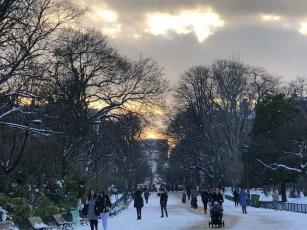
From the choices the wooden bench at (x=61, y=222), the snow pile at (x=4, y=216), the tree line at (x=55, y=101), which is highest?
the tree line at (x=55, y=101)

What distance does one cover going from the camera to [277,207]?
40.8 m

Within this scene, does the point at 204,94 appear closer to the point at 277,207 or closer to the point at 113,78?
the point at 113,78

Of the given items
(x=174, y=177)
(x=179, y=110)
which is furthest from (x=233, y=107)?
(x=174, y=177)

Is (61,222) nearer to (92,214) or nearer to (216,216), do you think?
(92,214)

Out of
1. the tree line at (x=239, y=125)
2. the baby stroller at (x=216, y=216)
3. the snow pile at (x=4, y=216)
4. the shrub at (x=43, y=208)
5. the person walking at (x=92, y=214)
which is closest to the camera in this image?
the snow pile at (x=4, y=216)

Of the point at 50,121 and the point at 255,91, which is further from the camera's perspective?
the point at 255,91

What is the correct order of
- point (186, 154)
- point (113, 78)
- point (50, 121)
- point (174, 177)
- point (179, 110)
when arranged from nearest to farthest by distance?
point (50, 121)
point (113, 78)
point (179, 110)
point (186, 154)
point (174, 177)

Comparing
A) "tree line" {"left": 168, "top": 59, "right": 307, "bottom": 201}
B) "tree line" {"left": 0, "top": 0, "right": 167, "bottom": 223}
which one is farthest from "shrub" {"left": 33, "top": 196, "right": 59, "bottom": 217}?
"tree line" {"left": 168, "top": 59, "right": 307, "bottom": 201}

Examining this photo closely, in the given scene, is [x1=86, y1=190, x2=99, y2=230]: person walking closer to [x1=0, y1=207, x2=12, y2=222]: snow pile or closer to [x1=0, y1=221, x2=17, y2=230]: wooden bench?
[x1=0, y1=207, x2=12, y2=222]: snow pile

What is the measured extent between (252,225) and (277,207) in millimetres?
16599

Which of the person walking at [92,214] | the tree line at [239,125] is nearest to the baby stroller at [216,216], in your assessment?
the person walking at [92,214]

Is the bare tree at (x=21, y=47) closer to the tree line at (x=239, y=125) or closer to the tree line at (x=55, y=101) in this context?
the tree line at (x=55, y=101)

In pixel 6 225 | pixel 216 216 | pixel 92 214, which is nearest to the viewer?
pixel 6 225

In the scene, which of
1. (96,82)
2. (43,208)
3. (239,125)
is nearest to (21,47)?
(43,208)
